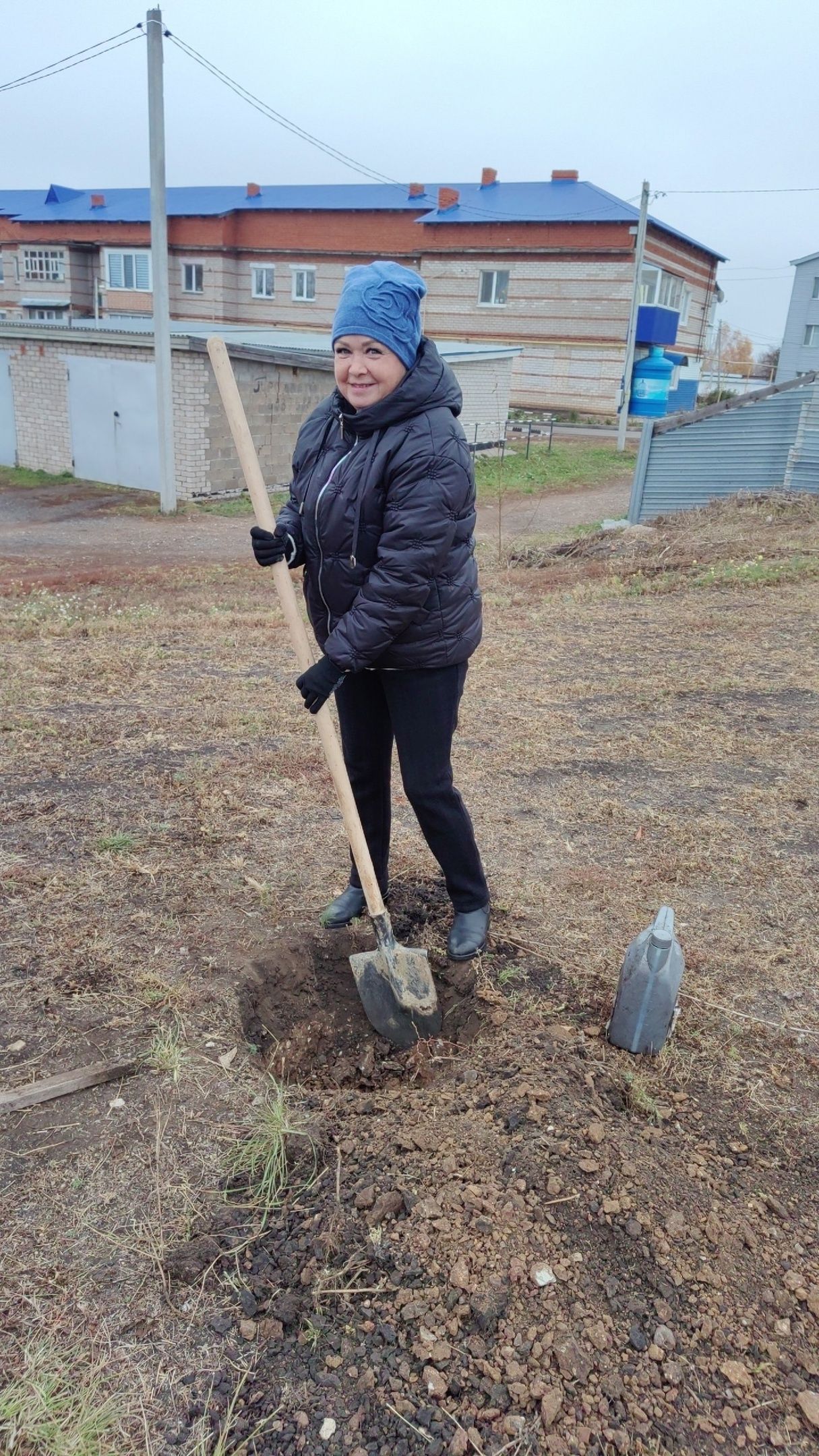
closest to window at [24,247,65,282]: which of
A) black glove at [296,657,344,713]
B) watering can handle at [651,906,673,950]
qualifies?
black glove at [296,657,344,713]

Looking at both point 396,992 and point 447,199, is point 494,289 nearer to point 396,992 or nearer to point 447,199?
point 447,199

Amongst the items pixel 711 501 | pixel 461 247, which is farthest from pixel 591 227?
pixel 711 501

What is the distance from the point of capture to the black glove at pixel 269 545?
8.30 feet

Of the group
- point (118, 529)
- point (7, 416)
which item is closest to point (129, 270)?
point (7, 416)

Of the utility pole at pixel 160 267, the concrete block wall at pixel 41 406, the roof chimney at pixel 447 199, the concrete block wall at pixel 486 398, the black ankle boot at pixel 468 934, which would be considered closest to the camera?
the black ankle boot at pixel 468 934

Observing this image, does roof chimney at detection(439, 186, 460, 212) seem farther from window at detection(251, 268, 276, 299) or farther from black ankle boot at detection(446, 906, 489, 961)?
black ankle boot at detection(446, 906, 489, 961)

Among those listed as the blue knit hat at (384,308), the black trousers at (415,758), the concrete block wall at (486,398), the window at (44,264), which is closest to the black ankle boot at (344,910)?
the black trousers at (415,758)

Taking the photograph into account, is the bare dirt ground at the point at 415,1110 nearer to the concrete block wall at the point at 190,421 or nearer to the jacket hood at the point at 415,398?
the jacket hood at the point at 415,398

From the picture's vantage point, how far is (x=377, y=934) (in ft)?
8.57

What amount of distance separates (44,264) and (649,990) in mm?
→ 43150

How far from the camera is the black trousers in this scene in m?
2.55

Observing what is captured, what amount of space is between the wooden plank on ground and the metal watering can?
1.22 m

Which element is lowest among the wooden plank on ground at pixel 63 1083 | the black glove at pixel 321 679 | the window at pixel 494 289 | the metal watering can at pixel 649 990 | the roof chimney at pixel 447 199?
the wooden plank on ground at pixel 63 1083

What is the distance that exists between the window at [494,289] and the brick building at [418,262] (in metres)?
0.04
